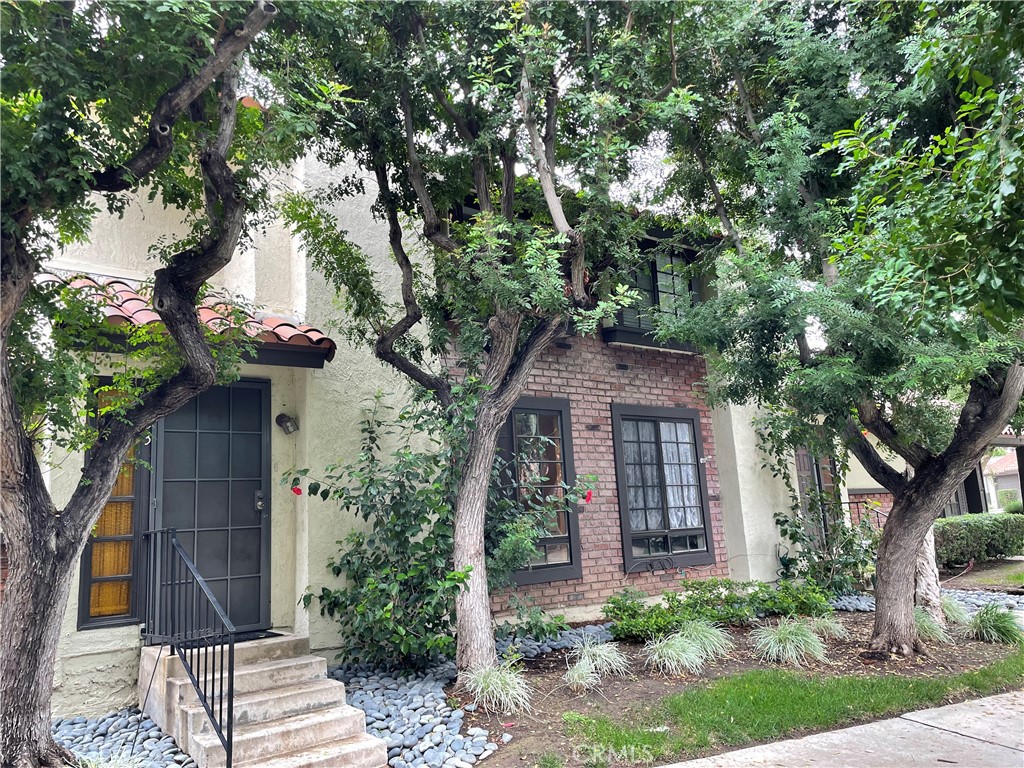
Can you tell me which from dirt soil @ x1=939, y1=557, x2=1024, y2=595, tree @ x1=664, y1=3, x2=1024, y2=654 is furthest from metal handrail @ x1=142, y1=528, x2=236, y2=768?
dirt soil @ x1=939, y1=557, x2=1024, y2=595

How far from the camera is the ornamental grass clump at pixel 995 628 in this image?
22.6 ft

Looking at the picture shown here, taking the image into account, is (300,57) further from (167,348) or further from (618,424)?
(618,424)

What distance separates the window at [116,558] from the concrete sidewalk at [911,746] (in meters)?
4.35

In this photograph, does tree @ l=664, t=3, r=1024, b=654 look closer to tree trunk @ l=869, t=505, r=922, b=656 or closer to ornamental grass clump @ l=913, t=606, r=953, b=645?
tree trunk @ l=869, t=505, r=922, b=656

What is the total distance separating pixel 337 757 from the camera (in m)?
4.33

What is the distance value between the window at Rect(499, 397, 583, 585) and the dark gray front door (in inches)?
101

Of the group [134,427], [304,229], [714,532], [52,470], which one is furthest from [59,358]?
[714,532]

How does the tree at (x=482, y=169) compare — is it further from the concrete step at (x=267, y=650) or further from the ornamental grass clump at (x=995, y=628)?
the ornamental grass clump at (x=995, y=628)

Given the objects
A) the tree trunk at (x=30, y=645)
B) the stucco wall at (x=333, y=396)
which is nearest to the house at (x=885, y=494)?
the stucco wall at (x=333, y=396)

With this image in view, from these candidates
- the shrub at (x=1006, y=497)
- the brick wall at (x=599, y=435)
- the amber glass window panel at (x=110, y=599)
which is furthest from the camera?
the shrub at (x=1006, y=497)

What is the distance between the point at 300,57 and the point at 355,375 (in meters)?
2.86

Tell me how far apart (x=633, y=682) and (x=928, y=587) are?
13.1 feet

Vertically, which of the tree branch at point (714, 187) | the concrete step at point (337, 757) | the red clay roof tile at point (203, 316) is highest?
the tree branch at point (714, 187)

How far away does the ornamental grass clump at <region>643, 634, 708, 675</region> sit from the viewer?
19.2 ft
